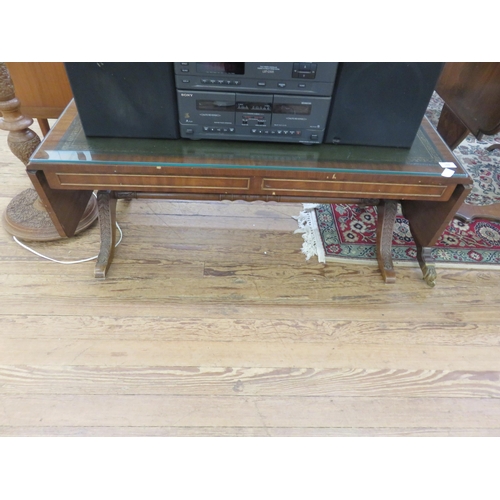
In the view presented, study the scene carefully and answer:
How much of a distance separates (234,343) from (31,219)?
87cm

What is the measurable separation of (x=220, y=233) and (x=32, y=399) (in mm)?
778

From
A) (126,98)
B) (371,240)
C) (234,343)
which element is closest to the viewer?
(126,98)

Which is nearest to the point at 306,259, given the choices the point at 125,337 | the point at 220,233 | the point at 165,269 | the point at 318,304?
the point at 318,304

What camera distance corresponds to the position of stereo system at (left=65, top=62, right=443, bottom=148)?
85 centimetres

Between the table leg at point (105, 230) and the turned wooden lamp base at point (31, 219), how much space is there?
17 cm

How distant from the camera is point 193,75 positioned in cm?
86

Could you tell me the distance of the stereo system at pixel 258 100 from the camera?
2.79 feet

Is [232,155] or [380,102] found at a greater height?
[380,102]

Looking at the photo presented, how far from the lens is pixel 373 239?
1.39 meters

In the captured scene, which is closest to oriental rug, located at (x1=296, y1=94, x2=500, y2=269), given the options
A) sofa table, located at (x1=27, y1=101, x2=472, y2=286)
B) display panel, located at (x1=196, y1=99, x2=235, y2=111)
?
sofa table, located at (x1=27, y1=101, x2=472, y2=286)

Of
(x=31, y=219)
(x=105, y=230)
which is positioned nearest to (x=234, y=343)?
(x=105, y=230)

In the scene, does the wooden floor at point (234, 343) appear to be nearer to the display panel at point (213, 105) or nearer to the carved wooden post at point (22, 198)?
the carved wooden post at point (22, 198)

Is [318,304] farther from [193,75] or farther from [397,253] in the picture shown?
[193,75]

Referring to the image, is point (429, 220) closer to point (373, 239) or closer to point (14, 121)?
point (373, 239)
